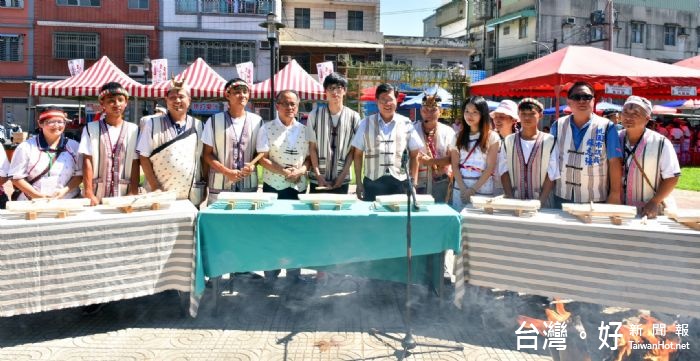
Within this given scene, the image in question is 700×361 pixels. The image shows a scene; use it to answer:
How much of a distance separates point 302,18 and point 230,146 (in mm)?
29175

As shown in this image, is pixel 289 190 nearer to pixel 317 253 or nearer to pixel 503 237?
pixel 317 253

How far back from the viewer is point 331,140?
4.64 meters

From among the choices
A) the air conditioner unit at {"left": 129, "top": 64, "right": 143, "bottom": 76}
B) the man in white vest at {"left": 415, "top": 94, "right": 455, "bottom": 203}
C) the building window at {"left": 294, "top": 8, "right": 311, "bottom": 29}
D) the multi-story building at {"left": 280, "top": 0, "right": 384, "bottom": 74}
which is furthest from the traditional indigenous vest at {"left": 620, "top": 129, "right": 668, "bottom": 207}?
the building window at {"left": 294, "top": 8, "right": 311, "bottom": 29}

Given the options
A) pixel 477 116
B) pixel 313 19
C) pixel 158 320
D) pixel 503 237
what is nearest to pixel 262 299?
pixel 158 320

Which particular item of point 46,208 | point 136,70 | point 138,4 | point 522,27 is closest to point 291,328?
point 46,208

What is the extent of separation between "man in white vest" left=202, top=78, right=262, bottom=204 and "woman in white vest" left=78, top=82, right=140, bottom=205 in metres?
0.59

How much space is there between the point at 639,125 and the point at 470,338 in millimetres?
1914

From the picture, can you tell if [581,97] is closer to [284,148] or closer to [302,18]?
[284,148]

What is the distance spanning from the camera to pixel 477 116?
173 inches

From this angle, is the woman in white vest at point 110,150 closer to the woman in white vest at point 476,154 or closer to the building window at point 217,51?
the woman in white vest at point 476,154

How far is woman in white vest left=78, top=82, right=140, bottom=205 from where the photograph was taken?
4.03 meters

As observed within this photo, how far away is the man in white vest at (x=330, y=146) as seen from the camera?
4.63 m

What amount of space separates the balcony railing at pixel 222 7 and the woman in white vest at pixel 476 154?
24979mm

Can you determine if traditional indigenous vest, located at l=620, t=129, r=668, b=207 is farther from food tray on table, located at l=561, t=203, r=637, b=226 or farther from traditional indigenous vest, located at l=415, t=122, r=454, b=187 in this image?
traditional indigenous vest, located at l=415, t=122, r=454, b=187
